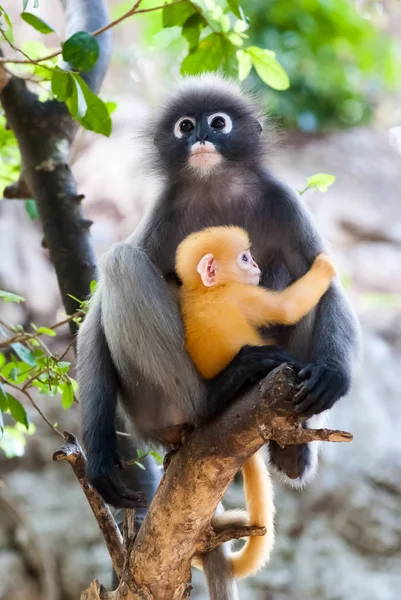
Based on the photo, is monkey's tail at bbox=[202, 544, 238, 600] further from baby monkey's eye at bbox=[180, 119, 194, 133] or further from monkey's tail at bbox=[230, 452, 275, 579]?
baby monkey's eye at bbox=[180, 119, 194, 133]

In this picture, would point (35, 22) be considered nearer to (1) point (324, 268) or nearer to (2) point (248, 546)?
(1) point (324, 268)

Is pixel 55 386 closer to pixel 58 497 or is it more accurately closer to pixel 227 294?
pixel 227 294

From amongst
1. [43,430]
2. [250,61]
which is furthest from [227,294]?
[43,430]

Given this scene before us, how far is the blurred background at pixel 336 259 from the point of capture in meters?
5.93

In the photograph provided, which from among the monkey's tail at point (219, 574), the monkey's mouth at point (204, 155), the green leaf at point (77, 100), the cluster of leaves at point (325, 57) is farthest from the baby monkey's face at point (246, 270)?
the cluster of leaves at point (325, 57)

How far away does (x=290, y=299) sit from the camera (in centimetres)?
269

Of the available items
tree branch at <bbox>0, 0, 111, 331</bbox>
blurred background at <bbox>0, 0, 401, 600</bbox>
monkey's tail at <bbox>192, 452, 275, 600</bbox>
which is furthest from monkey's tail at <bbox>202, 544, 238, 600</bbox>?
tree branch at <bbox>0, 0, 111, 331</bbox>

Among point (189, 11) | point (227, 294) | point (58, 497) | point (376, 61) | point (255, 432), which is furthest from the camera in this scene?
point (376, 61)

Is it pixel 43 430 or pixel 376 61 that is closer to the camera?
pixel 43 430

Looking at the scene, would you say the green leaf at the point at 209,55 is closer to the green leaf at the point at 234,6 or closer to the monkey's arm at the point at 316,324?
the green leaf at the point at 234,6

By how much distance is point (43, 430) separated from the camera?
20.4 feet

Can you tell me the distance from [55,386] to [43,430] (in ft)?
10.6

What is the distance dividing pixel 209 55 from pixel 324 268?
1280 mm

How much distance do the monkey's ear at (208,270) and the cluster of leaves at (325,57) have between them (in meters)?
6.82
